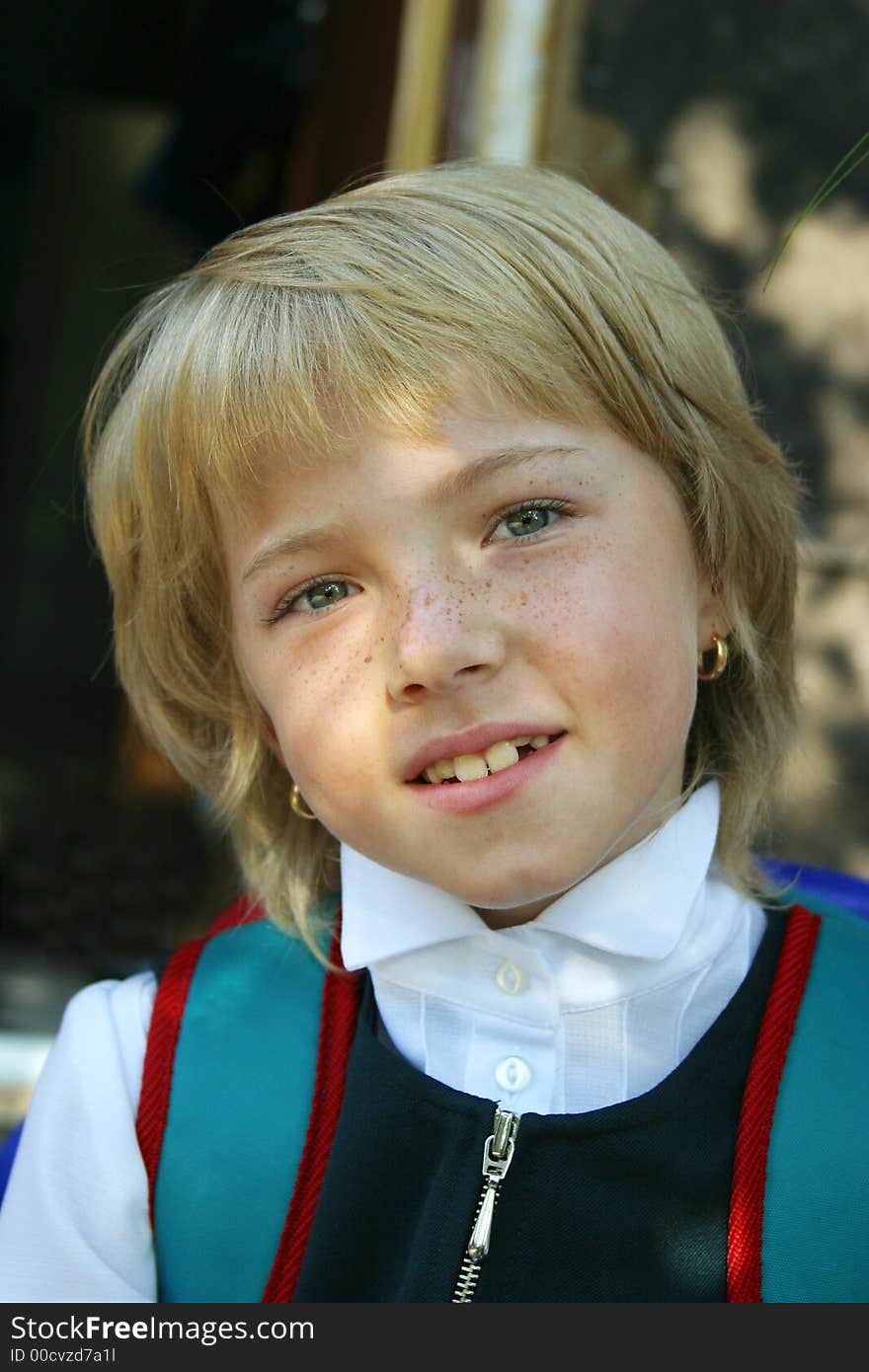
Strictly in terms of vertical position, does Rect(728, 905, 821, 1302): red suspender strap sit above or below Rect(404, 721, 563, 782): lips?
below

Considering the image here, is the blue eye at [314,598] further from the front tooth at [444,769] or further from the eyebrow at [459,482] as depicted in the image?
the front tooth at [444,769]

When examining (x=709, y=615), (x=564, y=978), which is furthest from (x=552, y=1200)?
(x=709, y=615)

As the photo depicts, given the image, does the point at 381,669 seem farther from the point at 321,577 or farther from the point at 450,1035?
the point at 450,1035

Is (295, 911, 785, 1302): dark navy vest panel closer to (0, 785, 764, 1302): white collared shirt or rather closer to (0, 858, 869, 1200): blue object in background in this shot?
(0, 785, 764, 1302): white collared shirt

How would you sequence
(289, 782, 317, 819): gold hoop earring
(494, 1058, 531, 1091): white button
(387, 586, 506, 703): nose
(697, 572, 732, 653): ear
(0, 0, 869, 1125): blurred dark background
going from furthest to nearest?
(0, 0, 869, 1125): blurred dark background → (289, 782, 317, 819): gold hoop earring → (697, 572, 732, 653): ear → (494, 1058, 531, 1091): white button → (387, 586, 506, 703): nose

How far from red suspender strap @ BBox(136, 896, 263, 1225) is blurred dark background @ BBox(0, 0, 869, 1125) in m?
0.55

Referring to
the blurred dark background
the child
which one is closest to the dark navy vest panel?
the child

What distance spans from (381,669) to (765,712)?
0.46 meters

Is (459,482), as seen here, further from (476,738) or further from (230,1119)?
(230,1119)

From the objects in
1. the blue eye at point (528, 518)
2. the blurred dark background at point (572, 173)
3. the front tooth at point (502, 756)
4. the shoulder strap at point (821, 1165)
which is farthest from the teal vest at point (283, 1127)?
the blurred dark background at point (572, 173)

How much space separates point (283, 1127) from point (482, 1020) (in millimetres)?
198

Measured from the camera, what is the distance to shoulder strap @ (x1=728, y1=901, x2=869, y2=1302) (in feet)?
3.44

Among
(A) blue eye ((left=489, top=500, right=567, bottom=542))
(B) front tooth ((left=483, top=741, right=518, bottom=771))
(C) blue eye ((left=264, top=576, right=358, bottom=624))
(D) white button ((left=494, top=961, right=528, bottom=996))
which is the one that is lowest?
(D) white button ((left=494, top=961, right=528, bottom=996))

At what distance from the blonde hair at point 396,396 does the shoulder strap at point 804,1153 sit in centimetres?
15
